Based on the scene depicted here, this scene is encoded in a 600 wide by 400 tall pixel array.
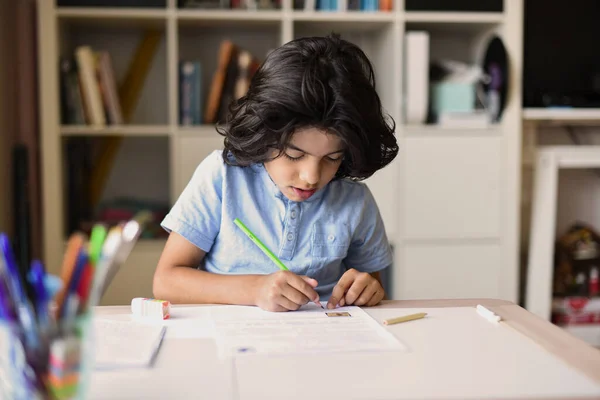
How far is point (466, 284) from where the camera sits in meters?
2.36

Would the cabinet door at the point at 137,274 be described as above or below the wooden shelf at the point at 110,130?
below

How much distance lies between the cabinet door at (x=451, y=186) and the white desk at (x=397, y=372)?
1.50 meters

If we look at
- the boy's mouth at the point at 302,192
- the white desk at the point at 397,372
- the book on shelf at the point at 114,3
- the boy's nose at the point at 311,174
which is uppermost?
the book on shelf at the point at 114,3

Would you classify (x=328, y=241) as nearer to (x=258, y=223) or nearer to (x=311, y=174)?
(x=258, y=223)

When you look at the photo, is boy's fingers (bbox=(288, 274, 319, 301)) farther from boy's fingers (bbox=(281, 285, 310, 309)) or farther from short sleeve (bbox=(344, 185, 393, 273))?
short sleeve (bbox=(344, 185, 393, 273))

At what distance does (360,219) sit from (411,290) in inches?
46.3

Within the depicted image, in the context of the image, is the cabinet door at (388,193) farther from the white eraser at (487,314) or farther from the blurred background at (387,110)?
the white eraser at (487,314)

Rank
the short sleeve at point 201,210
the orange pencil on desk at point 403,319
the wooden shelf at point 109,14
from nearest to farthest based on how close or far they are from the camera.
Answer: the orange pencil on desk at point 403,319 → the short sleeve at point 201,210 → the wooden shelf at point 109,14

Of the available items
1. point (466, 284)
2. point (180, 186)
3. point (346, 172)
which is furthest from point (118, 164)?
point (346, 172)

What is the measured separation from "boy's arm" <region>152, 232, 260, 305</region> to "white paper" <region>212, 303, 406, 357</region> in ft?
0.15

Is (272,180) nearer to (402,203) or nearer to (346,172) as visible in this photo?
(346,172)

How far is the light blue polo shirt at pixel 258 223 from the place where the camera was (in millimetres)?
1183

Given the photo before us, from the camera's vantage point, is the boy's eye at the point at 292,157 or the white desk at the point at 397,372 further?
the boy's eye at the point at 292,157

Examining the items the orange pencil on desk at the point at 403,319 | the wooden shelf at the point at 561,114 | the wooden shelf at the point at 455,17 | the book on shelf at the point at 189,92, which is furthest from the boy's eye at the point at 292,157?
the wooden shelf at the point at 561,114
